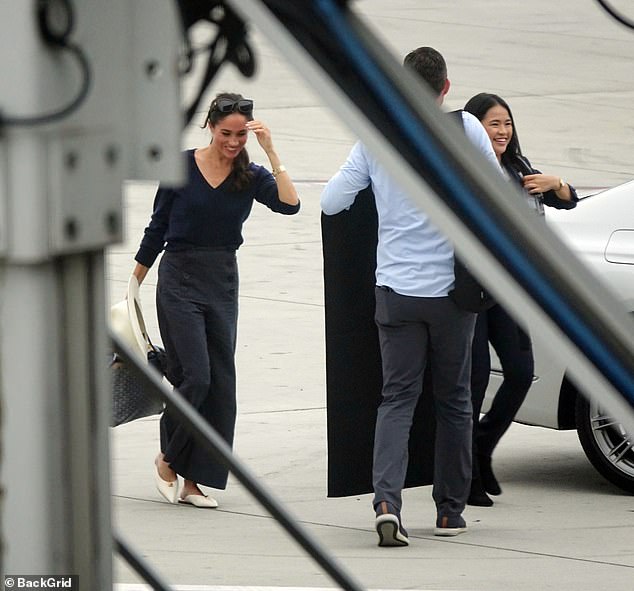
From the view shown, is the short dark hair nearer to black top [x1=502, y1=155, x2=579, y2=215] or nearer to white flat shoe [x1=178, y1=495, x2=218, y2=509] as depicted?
black top [x1=502, y1=155, x2=579, y2=215]

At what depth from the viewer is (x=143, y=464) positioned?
7.93 m

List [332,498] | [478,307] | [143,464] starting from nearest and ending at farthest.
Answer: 1. [478,307]
2. [332,498]
3. [143,464]

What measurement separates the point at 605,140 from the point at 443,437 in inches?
497

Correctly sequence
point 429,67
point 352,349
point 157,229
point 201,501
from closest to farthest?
point 429,67, point 352,349, point 201,501, point 157,229

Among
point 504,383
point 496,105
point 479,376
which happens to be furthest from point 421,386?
point 496,105

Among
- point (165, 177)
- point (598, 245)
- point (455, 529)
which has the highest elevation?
point (165, 177)

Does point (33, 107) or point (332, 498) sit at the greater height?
point (33, 107)

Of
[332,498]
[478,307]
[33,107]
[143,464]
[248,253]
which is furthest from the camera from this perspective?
[248,253]

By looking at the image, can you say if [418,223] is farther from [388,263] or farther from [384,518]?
[384,518]

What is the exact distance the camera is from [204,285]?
723cm

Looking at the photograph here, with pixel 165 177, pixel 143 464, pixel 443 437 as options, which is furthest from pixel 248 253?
pixel 165 177

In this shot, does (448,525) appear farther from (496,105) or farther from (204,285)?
(496,105)

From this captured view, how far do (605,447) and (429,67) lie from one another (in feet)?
6.14

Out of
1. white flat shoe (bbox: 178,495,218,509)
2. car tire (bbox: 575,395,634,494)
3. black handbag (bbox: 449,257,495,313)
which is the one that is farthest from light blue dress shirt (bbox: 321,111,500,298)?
white flat shoe (bbox: 178,495,218,509)
